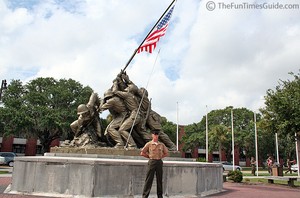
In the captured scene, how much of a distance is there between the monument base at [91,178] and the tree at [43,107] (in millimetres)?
29426

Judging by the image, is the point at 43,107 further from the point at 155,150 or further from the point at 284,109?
the point at 155,150

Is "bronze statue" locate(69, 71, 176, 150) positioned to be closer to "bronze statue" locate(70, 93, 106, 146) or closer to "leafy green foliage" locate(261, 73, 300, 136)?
"bronze statue" locate(70, 93, 106, 146)

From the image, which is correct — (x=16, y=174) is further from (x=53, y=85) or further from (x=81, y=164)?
(x=53, y=85)

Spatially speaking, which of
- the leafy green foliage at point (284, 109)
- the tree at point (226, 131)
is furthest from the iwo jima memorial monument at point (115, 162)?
the tree at point (226, 131)

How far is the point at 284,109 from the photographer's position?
20.7 m

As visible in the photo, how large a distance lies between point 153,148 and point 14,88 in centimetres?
3706

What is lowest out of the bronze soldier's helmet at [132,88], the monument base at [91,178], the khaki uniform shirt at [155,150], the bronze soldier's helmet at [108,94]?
the monument base at [91,178]

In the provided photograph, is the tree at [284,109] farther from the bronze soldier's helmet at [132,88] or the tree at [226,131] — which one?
the tree at [226,131]

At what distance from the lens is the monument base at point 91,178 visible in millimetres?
8016

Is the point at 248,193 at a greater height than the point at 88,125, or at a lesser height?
lesser

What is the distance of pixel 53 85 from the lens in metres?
40.8

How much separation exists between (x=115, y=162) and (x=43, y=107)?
32.5 meters

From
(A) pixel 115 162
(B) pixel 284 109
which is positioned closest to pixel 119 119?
(A) pixel 115 162

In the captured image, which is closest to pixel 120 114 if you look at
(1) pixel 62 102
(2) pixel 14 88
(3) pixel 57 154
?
(3) pixel 57 154
